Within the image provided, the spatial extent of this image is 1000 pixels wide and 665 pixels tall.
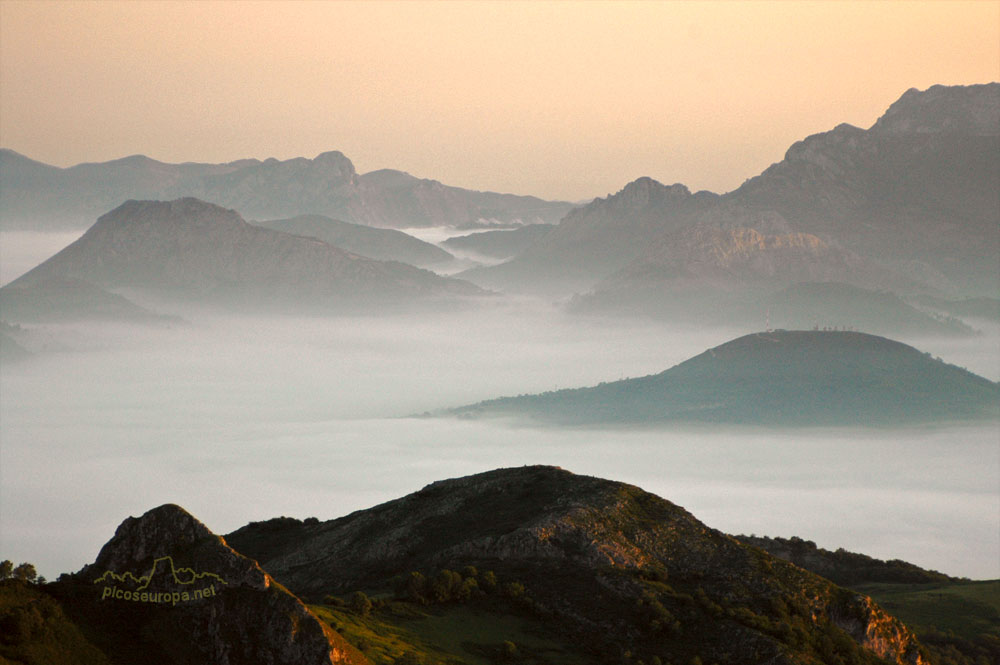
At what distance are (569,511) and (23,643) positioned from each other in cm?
4835

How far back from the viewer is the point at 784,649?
247 feet

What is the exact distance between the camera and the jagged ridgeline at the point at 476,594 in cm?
5612

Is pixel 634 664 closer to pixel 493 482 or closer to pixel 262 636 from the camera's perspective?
pixel 262 636

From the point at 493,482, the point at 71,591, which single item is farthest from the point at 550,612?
the point at 71,591

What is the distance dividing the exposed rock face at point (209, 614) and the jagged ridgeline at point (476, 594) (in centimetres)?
7

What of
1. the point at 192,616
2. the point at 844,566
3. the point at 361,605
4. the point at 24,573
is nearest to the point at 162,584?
the point at 192,616

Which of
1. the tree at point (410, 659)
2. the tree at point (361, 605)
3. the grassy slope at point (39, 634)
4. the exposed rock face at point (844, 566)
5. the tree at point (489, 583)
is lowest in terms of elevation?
the tree at point (410, 659)

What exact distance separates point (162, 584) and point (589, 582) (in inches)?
1340

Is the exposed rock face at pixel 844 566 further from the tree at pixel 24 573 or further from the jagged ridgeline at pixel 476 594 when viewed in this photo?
the tree at pixel 24 573

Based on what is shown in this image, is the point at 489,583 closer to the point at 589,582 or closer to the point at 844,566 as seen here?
the point at 589,582

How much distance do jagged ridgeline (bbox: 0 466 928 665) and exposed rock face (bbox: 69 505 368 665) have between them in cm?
7

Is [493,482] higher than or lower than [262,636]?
higher

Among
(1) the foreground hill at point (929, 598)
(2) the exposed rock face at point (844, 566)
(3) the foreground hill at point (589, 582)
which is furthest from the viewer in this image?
(2) the exposed rock face at point (844, 566)

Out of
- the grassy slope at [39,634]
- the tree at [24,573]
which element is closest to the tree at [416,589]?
the tree at [24,573]
